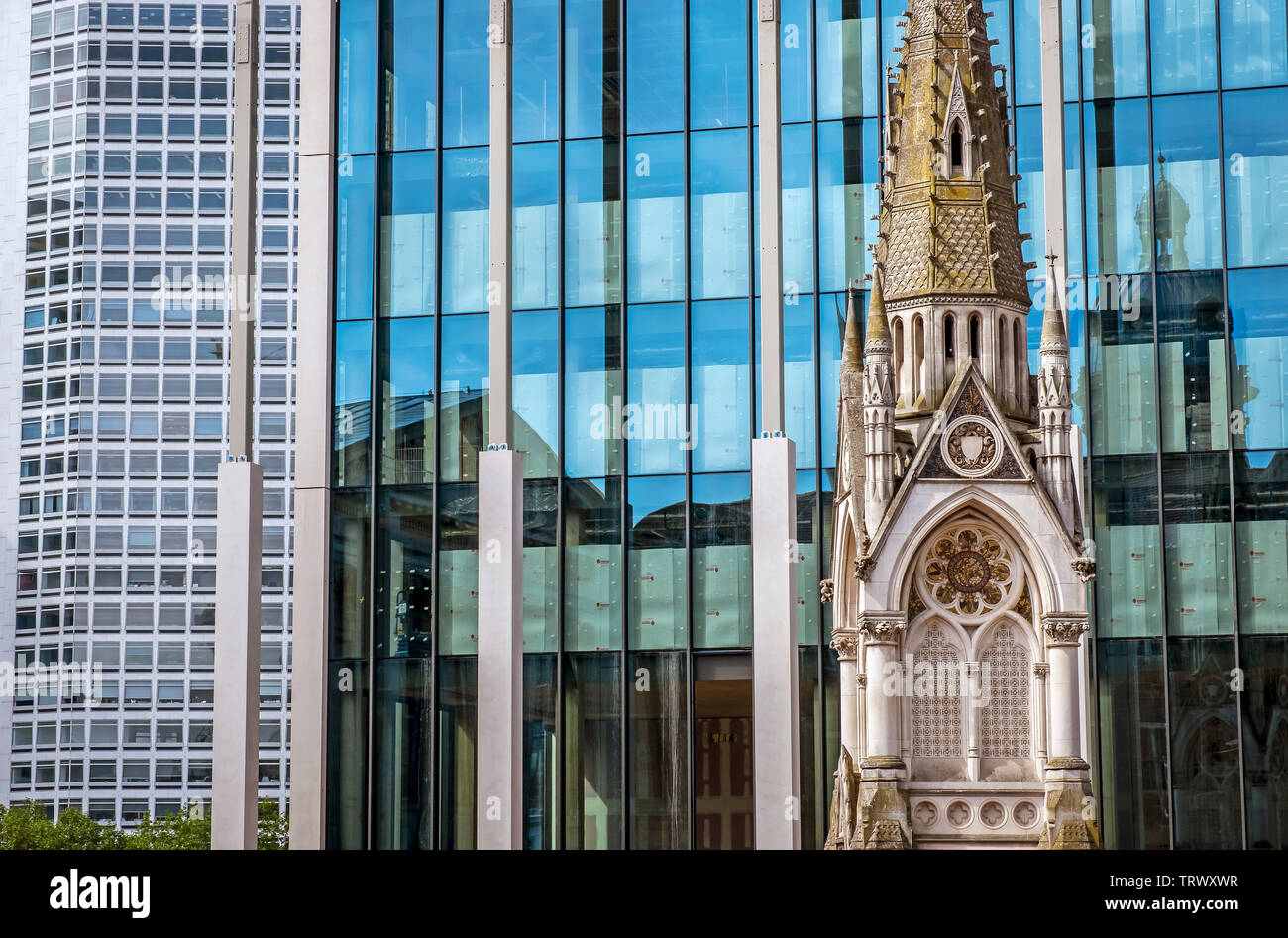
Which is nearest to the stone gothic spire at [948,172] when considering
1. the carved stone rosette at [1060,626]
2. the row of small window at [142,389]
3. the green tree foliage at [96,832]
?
the carved stone rosette at [1060,626]

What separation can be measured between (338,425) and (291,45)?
91.9 metres

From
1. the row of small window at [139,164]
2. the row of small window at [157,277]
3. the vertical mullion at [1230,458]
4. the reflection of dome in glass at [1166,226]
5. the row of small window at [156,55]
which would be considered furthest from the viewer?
the row of small window at [156,55]

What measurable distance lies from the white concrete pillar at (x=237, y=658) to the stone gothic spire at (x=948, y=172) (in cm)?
1298

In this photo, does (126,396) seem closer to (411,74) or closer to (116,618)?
(116,618)

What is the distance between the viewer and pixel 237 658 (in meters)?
26.9

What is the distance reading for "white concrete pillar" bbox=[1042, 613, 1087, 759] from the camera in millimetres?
15852

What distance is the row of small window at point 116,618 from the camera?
10600cm

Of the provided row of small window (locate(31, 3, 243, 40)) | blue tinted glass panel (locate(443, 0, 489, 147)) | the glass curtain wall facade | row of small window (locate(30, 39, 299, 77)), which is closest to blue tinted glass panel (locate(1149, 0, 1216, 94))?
the glass curtain wall facade

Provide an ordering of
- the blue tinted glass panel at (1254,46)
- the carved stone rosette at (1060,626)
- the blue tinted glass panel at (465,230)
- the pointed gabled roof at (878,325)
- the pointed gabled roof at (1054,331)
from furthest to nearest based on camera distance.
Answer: the blue tinted glass panel at (465,230), the blue tinted glass panel at (1254,46), the pointed gabled roof at (1054,331), the pointed gabled roof at (878,325), the carved stone rosette at (1060,626)

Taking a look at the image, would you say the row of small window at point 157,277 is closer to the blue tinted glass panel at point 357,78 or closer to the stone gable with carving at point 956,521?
the blue tinted glass panel at point 357,78

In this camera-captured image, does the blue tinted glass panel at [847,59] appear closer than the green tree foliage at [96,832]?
Yes

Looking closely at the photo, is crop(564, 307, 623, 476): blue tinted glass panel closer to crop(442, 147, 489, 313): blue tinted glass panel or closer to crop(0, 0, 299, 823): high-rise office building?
crop(442, 147, 489, 313): blue tinted glass panel

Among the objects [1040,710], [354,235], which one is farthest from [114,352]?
[1040,710]

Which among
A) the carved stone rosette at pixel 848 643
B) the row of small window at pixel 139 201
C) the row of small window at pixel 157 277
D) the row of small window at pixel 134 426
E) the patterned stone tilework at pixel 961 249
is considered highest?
the row of small window at pixel 139 201
